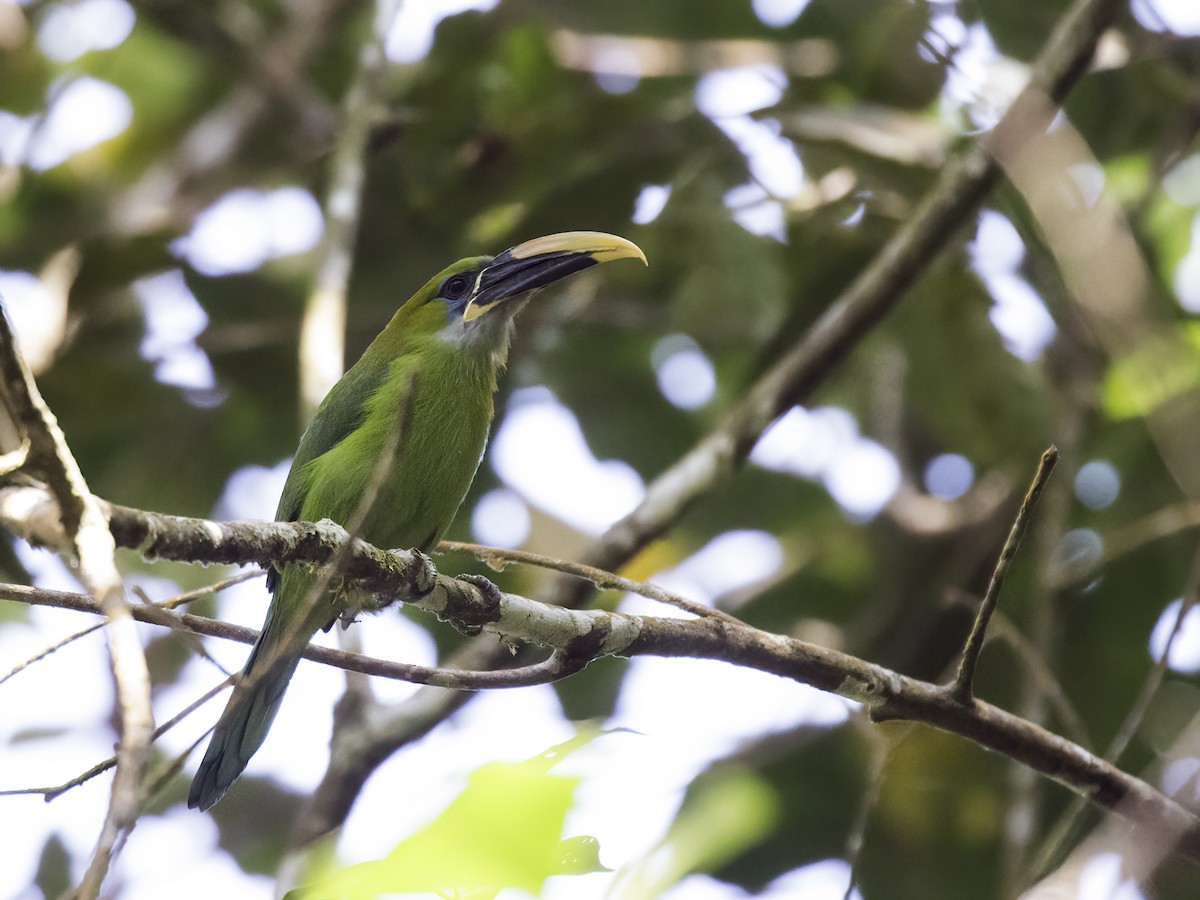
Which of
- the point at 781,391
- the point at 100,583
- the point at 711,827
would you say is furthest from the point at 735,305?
the point at 100,583

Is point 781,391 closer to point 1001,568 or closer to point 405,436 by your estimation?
point 405,436

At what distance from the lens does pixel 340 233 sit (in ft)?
14.6

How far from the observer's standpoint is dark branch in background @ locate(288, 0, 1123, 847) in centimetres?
385

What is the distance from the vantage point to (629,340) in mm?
5586

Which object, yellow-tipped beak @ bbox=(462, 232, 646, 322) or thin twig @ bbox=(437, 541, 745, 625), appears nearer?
thin twig @ bbox=(437, 541, 745, 625)

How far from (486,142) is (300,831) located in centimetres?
265

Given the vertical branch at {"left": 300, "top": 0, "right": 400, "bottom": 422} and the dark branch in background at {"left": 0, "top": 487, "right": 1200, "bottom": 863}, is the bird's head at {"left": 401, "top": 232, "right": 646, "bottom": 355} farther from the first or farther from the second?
the dark branch in background at {"left": 0, "top": 487, "right": 1200, "bottom": 863}

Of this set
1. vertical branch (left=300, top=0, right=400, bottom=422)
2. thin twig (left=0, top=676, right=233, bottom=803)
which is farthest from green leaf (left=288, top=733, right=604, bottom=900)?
vertical branch (left=300, top=0, right=400, bottom=422)

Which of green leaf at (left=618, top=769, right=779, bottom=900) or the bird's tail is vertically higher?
the bird's tail

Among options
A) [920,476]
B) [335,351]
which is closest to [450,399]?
[335,351]

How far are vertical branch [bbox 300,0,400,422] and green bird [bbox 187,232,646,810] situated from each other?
0.39 ft

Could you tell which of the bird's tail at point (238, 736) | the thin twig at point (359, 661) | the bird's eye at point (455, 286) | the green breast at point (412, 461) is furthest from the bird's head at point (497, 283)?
the thin twig at point (359, 661)

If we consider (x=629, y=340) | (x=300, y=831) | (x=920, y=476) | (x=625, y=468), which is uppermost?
(x=629, y=340)

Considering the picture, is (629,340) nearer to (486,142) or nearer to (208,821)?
(486,142)
